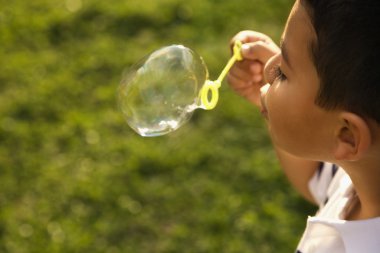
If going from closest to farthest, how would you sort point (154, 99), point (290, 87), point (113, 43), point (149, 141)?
point (290, 87) < point (154, 99) < point (149, 141) < point (113, 43)

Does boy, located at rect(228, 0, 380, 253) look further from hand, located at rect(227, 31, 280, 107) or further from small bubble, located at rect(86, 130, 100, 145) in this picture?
small bubble, located at rect(86, 130, 100, 145)

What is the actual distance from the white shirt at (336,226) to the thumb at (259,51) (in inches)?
12.9

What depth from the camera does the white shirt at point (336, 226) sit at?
1.43 meters

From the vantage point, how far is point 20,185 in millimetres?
3127

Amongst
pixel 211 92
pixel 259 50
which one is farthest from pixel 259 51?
pixel 211 92

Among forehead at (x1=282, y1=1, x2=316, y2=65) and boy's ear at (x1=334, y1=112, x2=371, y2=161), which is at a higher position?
forehead at (x1=282, y1=1, x2=316, y2=65)

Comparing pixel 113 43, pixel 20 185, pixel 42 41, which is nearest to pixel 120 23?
pixel 113 43

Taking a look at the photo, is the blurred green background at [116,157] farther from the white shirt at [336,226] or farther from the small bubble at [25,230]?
the white shirt at [336,226]

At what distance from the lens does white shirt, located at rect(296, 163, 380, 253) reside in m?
1.43

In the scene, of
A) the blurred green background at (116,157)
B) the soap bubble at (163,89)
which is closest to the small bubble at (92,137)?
the blurred green background at (116,157)

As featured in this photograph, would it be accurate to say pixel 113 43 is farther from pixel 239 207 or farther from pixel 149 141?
pixel 239 207

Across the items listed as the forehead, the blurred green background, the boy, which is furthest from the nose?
the blurred green background

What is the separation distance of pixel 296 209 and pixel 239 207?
0.25m

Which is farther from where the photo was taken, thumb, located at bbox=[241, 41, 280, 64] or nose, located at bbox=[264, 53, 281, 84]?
thumb, located at bbox=[241, 41, 280, 64]
